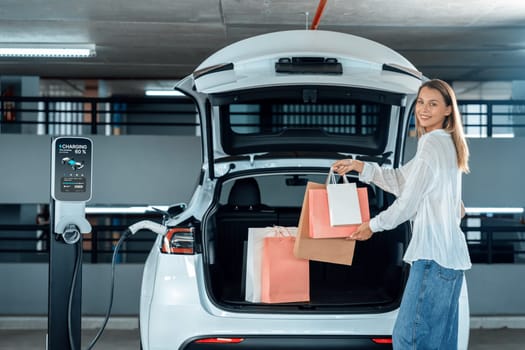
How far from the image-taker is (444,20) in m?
5.27

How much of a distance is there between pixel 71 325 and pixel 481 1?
3.32m

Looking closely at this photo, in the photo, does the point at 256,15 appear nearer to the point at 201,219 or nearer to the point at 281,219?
the point at 281,219

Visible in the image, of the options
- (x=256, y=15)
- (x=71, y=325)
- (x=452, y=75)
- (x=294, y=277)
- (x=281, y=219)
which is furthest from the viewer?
(x=452, y=75)

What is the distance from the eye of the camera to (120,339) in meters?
5.20

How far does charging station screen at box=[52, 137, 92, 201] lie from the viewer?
10.6 feet

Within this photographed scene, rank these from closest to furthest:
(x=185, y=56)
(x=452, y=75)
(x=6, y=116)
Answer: (x=185, y=56)
(x=452, y=75)
(x=6, y=116)

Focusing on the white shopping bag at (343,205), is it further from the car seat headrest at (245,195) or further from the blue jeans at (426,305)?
the car seat headrest at (245,195)

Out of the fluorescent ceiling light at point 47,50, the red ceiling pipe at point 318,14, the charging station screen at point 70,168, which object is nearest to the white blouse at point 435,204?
the charging station screen at point 70,168

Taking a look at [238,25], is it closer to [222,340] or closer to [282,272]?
[282,272]

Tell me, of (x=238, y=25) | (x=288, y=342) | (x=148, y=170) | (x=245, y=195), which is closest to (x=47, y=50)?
(x=148, y=170)

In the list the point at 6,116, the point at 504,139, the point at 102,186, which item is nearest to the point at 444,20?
the point at 504,139

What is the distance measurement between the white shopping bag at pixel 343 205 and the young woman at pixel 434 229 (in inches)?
10.8

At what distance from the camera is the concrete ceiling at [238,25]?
4.85m

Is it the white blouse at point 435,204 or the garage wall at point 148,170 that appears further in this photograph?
the garage wall at point 148,170
